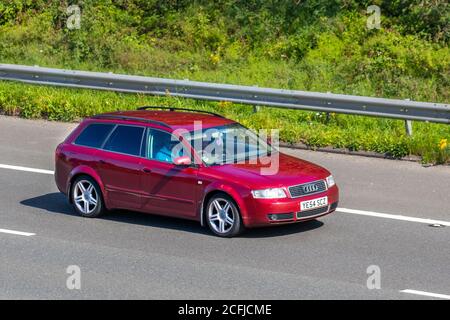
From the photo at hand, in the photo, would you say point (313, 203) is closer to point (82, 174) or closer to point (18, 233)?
point (82, 174)

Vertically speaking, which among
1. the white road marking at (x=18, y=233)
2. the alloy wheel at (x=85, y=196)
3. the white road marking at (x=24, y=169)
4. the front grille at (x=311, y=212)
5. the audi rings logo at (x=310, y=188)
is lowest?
the white road marking at (x=24, y=169)

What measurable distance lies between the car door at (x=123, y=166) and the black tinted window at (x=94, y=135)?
168 mm

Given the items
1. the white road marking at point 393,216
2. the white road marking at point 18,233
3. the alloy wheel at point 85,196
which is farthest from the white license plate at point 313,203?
the white road marking at point 18,233

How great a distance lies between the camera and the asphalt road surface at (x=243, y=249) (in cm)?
1223

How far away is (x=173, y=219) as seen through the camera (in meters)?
15.9

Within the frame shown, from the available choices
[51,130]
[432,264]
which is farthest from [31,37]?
[432,264]

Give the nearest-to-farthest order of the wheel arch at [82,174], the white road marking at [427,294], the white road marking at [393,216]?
the white road marking at [427,294], the white road marking at [393,216], the wheel arch at [82,174]

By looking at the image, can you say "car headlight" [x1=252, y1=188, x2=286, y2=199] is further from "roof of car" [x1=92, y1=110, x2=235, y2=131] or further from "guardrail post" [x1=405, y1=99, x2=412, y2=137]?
"guardrail post" [x1=405, y1=99, x2=412, y2=137]

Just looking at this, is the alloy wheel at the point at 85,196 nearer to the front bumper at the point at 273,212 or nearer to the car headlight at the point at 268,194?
the front bumper at the point at 273,212

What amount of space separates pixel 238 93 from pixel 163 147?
613 centimetres

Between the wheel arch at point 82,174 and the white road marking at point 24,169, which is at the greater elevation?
the wheel arch at point 82,174

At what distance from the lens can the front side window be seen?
15.2 metres

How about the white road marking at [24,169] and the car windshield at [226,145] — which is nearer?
the car windshield at [226,145]

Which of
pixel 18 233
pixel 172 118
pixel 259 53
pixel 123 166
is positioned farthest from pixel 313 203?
pixel 259 53
